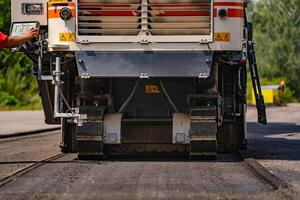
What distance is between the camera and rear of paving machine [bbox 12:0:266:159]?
1439cm

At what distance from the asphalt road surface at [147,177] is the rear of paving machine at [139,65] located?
46 centimetres

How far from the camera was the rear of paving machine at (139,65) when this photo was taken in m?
14.4

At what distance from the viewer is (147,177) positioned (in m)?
12.1

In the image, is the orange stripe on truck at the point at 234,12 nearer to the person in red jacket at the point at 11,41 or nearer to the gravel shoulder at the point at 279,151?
the gravel shoulder at the point at 279,151

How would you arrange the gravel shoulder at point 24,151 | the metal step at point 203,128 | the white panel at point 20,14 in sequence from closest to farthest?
the gravel shoulder at point 24,151 → the metal step at point 203,128 → the white panel at point 20,14

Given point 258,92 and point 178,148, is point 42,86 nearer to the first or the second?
point 178,148

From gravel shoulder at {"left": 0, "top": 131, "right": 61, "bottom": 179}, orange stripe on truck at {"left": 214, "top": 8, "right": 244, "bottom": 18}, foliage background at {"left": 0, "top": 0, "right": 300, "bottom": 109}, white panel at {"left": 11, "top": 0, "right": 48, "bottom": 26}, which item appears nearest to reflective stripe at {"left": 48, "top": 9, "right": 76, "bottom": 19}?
white panel at {"left": 11, "top": 0, "right": 48, "bottom": 26}

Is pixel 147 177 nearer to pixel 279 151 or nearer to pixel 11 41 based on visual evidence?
pixel 11 41

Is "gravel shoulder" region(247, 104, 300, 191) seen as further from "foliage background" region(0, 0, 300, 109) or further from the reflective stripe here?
"foliage background" region(0, 0, 300, 109)

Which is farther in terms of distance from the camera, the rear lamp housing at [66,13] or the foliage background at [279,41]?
the foliage background at [279,41]

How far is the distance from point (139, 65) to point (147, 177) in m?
2.83

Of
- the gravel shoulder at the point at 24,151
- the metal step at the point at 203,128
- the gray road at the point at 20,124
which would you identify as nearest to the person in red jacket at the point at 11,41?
the gravel shoulder at the point at 24,151

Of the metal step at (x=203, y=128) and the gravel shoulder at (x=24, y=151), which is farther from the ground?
the metal step at (x=203, y=128)

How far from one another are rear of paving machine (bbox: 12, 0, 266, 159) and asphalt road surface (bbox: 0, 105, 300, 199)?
462mm
